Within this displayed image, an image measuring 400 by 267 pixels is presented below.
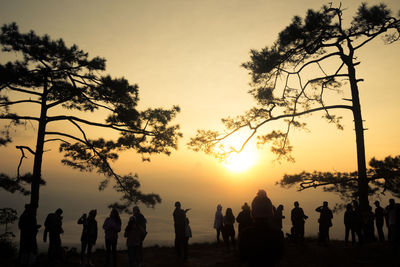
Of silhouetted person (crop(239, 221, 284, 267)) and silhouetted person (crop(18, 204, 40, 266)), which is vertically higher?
silhouetted person (crop(239, 221, 284, 267))

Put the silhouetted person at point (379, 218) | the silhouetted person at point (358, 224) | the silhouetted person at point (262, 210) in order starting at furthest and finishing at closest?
the silhouetted person at point (379, 218) < the silhouetted person at point (358, 224) < the silhouetted person at point (262, 210)

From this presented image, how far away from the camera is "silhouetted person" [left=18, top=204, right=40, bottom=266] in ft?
28.3

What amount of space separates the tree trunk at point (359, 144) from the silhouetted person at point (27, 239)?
41.0 feet

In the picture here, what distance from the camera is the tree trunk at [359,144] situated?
36.4 ft

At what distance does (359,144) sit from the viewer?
11.8m

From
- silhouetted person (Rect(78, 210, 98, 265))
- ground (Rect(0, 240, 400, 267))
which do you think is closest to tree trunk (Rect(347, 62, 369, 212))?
ground (Rect(0, 240, 400, 267))

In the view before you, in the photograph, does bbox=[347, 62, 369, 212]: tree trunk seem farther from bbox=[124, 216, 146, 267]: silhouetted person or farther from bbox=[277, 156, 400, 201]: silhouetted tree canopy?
bbox=[124, 216, 146, 267]: silhouetted person

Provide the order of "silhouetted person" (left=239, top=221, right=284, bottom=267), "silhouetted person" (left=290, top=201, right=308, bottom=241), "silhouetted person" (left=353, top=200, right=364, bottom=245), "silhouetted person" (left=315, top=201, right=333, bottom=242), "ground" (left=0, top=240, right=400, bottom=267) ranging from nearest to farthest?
"silhouetted person" (left=239, top=221, right=284, bottom=267)
"ground" (left=0, top=240, right=400, bottom=267)
"silhouetted person" (left=353, top=200, right=364, bottom=245)
"silhouetted person" (left=315, top=201, right=333, bottom=242)
"silhouetted person" (left=290, top=201, right=308, bottom=241)

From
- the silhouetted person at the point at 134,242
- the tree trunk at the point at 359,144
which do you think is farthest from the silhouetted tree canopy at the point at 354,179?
the silhouetted person at the point at 134,242

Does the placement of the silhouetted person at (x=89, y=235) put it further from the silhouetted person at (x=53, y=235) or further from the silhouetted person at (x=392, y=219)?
the silhouetted person at (x=392, y=219)

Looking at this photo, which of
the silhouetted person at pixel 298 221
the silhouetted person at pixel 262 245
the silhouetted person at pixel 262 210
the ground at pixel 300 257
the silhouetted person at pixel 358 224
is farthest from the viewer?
the silhouetted person at pixel 298 221

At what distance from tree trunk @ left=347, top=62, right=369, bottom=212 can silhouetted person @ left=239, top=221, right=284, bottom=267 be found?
370 inches

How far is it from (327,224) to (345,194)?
5.67ft

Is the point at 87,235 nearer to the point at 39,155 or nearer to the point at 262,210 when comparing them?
the point at 39,155
